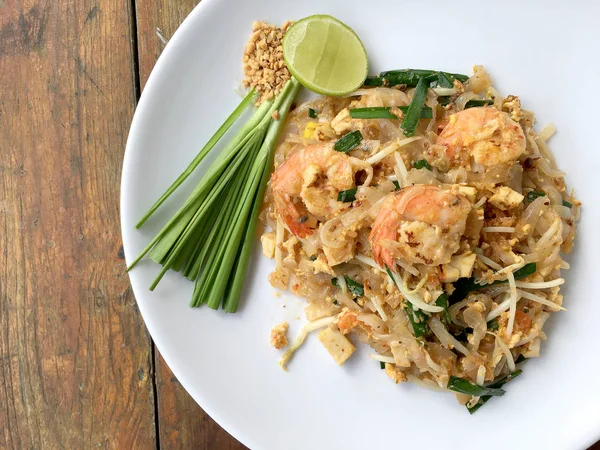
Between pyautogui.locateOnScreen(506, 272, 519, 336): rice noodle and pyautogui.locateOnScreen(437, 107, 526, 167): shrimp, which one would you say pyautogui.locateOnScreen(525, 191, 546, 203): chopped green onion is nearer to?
pyautogui.locateOnScreen(437, 107, 526, 167): shrimp

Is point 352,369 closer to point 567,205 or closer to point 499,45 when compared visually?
point 567,205

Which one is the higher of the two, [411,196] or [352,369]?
[411,196]

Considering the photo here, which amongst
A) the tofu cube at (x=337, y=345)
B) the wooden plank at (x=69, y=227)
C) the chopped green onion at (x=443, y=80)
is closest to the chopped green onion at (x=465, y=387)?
the tofu cube at (x=337, y=345)

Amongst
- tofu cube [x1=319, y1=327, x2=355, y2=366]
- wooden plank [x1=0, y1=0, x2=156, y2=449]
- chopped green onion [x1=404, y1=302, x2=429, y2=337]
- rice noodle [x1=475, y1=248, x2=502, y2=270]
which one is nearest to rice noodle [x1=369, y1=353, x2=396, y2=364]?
tofu cube [x1=319, y1=327, x2=355, y2=366]

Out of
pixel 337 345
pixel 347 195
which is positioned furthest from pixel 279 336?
pixel 347 195

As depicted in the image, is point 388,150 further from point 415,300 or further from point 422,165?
point 415,300

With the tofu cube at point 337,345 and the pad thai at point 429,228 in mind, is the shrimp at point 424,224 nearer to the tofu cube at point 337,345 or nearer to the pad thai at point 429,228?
the pad thai at point 429,228

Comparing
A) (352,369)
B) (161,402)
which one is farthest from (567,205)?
(161,402)
